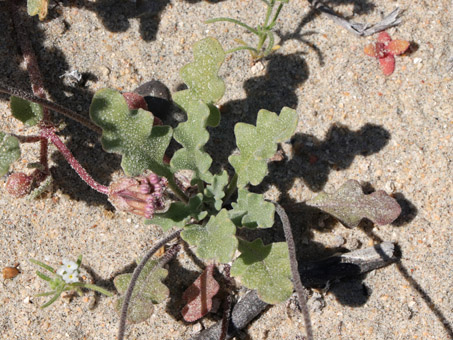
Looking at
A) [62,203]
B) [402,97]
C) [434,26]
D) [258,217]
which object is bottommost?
[62,203]

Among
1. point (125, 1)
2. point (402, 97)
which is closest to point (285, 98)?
point (402, 97)

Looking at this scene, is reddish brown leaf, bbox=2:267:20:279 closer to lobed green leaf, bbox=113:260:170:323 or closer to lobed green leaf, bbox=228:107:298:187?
lobed green leaf, bbox=113:260:170:323

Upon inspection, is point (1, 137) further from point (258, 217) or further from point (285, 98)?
point (285, 98)

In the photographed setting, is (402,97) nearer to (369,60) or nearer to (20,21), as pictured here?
(369,60)

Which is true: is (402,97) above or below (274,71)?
above

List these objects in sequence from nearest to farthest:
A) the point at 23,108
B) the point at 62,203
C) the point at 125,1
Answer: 1. the point at 23,108
2. the point at 62,203
3. the point at 125,1

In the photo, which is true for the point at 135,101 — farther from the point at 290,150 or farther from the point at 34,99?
the point at 290,150

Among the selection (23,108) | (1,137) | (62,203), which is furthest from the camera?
(62,203)

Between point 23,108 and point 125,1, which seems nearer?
point 23,108

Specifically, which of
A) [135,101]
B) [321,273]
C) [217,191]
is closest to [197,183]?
[217,191]
